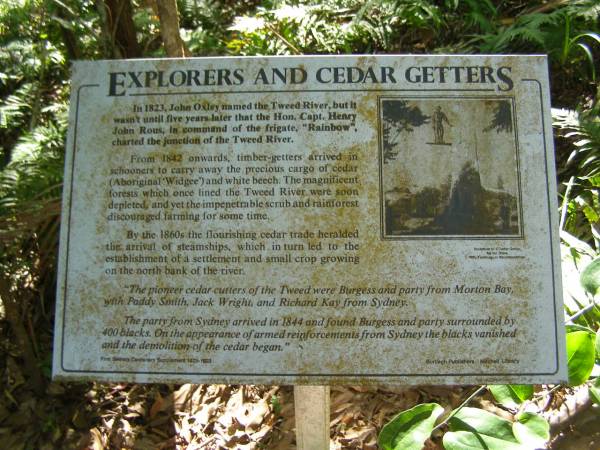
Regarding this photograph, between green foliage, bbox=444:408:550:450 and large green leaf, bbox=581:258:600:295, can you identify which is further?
large green leaf, bbox=581:258:600:295

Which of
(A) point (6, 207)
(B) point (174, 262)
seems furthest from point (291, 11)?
(B) point (174, 262)

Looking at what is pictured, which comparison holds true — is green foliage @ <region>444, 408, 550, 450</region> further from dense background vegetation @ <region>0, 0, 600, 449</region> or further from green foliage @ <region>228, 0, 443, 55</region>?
green foliage @ <region>228, 0, 443, 55</region>

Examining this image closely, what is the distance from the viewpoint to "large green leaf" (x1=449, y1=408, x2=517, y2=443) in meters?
1.70

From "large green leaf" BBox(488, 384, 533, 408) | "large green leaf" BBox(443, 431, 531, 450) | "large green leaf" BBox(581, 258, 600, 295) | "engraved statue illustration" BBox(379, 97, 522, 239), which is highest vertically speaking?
"engraved statue illustration" BBox(379, 97, 522, 239)

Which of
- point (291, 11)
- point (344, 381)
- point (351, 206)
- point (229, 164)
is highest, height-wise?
point (291, 11)

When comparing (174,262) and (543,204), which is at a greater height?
(543,204)

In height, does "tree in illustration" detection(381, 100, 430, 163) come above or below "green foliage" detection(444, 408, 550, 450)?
above

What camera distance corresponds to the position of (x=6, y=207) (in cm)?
245

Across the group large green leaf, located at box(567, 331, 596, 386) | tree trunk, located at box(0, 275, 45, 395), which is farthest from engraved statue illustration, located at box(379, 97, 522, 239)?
tree trunk, located at box(0, 275, 45, 395)

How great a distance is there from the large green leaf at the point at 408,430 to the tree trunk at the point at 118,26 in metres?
3.05

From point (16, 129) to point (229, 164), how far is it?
2910mm

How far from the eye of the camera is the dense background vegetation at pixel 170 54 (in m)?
2.49

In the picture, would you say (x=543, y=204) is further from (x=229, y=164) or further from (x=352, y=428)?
(x=352, y=428)

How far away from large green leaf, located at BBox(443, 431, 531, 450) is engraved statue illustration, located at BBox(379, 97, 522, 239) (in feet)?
2.27
